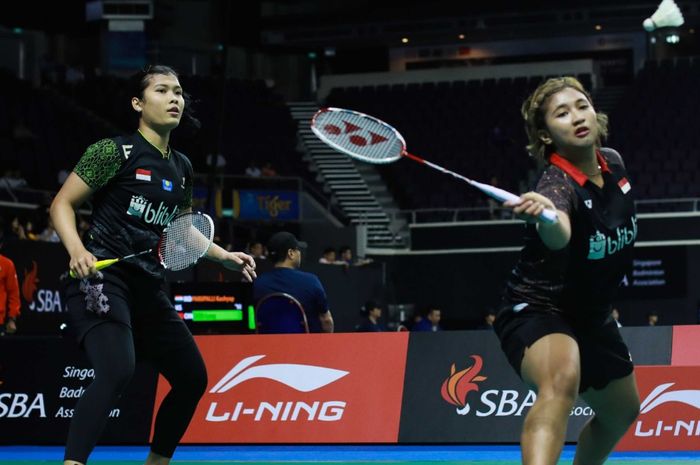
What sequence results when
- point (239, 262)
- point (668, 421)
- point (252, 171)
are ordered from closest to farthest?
point (239, 262)
point (668, 421)
point (252, 171)

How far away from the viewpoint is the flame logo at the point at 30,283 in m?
13.1

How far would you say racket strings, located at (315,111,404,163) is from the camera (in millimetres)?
4825

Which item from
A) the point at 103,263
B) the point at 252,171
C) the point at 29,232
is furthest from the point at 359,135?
the point at 252,171

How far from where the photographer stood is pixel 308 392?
27.5 ft

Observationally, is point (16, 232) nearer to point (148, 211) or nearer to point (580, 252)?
point (148, 211)

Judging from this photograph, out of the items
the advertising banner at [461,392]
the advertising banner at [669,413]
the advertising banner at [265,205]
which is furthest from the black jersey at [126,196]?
the advertising banner at [265,205]

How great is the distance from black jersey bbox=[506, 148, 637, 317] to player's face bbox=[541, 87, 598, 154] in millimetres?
83

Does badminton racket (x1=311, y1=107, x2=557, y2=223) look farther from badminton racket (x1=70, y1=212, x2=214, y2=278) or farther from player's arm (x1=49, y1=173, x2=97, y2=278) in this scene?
player's arm (x1=49, y1=173, x2=97, y2=278)

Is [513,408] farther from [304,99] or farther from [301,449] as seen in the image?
[304,99]

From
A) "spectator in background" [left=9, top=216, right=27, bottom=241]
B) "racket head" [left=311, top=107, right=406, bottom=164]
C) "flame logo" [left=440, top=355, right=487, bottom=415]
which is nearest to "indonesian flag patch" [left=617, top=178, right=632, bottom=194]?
"racket head" [left=311, top=107, right=406, bottom=164]

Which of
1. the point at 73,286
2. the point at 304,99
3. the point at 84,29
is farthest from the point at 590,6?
the point at 73,286

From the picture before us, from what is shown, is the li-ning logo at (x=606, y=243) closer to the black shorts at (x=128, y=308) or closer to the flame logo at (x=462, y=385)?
the black shorts at (x=128, y=308)

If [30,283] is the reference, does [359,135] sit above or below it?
above

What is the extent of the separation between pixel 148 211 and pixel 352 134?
2.90 ft
